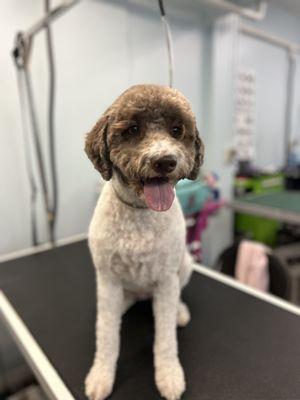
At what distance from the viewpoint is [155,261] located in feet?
2.25

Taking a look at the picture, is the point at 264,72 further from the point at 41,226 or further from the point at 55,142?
the point at 41,226

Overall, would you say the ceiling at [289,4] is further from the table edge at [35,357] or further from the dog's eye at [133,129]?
the table edge at [35,357]

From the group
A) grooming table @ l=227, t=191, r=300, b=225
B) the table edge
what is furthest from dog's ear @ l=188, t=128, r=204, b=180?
grooming table @ l=227, t=191, r=300, b=225

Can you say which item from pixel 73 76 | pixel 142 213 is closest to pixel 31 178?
pixel 73 76

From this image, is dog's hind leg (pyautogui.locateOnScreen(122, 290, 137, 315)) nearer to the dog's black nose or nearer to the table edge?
the table edge

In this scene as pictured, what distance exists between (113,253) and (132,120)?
293mm

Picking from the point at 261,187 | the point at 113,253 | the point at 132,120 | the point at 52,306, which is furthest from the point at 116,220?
the point at 261,187

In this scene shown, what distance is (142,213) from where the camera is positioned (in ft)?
2.20

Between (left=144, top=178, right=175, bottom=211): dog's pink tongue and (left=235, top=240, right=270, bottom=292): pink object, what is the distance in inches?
36.3

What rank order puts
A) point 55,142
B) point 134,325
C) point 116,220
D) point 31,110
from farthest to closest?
point 55,142 → point 31,110 → point 134,325 → point 116,220

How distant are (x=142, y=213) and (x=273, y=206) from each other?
157 centimetres

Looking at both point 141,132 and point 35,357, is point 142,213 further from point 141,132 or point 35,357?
point 35,357

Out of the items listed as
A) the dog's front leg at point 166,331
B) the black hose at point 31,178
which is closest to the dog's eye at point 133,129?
the dog's front leg at point 166,331

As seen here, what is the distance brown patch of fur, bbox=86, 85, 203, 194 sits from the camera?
1.72 ft
